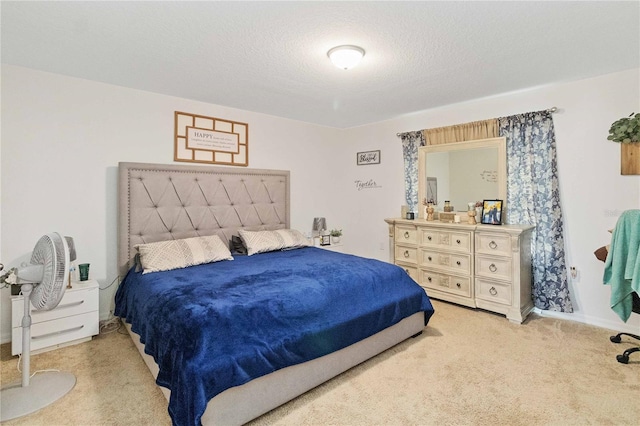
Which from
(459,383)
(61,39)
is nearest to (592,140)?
(459,383)

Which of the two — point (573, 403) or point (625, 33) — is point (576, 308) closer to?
point (573, 403)

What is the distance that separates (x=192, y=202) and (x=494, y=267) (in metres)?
3.31

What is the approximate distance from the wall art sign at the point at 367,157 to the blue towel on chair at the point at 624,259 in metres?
3.03

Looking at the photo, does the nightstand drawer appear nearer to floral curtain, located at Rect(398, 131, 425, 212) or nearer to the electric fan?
floral curtain, located at Rect(398, 131, 425, 212)

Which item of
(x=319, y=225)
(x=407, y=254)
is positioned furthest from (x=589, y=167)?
(x=319, y=225)

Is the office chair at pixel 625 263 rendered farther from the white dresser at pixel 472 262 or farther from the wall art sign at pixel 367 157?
the wall art sign at pixel 367 157

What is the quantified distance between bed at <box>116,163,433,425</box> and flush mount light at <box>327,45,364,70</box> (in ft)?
5.25

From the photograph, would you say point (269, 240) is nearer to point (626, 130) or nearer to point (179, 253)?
point (179, 253)

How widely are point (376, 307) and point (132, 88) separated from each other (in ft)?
10.4

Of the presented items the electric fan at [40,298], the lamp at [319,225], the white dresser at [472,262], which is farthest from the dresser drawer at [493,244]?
the electric fan at [40,298]

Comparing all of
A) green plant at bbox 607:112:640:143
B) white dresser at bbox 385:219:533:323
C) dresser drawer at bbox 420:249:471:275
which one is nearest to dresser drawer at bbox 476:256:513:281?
white dresser at bbox 385:219:533:323

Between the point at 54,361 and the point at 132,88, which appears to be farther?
the point at 132,88

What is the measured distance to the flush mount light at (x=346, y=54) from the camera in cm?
233

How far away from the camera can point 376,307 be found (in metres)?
2.46
